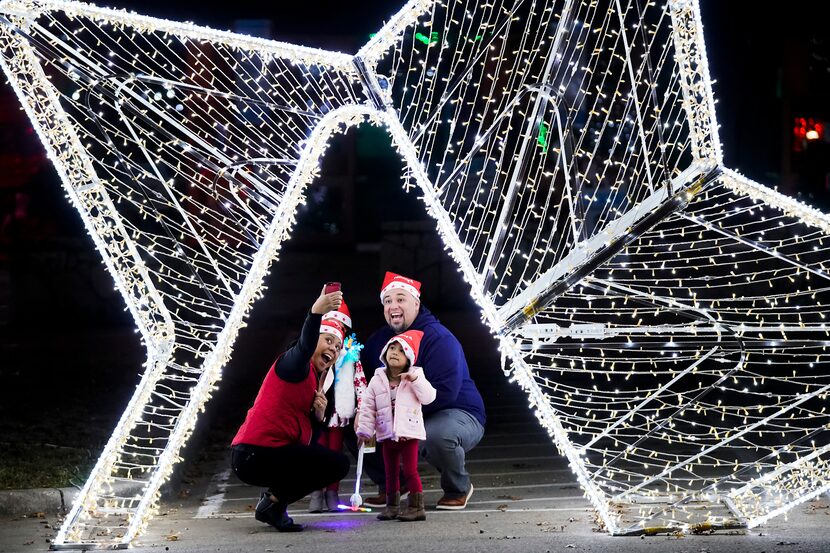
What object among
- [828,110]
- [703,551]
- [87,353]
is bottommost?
[703,551]

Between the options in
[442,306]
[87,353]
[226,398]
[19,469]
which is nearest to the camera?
[19,469]

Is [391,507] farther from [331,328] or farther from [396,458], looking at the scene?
[331,328]

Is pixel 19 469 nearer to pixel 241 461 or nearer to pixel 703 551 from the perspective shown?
pixel 241 461

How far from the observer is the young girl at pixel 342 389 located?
7211 mm

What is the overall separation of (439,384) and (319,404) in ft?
2.74

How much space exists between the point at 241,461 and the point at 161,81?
2.06m

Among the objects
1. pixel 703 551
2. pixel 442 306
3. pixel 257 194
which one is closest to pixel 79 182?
pixel 257 194

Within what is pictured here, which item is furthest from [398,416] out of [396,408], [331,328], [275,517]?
[275,517]

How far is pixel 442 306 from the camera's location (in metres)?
21.4

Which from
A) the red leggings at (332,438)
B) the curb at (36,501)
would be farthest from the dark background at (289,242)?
the red leggings at (332,438)

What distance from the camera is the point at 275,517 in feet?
22.0

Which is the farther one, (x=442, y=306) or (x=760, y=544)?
(x=442, y=306)

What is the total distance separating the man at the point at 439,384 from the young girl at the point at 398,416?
26 cm

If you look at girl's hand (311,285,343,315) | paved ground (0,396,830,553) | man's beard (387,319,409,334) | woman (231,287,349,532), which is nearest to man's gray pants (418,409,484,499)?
paved ground (0,396,830,553)
